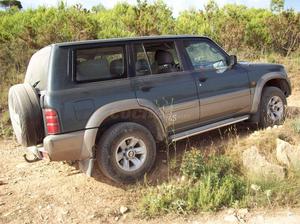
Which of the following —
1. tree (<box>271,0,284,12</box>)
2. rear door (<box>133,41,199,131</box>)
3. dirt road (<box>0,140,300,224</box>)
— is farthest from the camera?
tree (<box>271,0,284,12</box>)

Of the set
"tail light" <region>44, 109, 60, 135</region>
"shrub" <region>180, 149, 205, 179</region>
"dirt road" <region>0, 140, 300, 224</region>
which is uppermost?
"tail light" <region>44, 109, 60, 135</region>

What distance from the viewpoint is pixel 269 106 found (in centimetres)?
660

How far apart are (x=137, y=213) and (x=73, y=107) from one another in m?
1.40

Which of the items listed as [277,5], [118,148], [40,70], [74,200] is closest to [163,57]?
[118,148]

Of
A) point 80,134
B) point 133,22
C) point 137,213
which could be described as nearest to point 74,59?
point 80,134

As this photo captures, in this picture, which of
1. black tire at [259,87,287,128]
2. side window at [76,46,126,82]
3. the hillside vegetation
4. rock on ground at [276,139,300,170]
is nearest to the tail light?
side window at [76,46,126,82]

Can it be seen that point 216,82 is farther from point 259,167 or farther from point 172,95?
point 259,167

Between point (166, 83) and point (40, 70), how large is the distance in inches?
65.2

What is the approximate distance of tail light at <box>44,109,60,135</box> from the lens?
4.39 meters

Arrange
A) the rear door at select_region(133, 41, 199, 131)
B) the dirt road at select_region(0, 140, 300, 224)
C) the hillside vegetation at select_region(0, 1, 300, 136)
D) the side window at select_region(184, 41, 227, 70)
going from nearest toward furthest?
the dirt road at select_region(0, 140, 300, 224) < the rear door at select_region(133, 41, 199, 131) < the side window at select_region(184, 41, 227, 70) < the hillside vegetation at select_region(0, 1, 300, 136)

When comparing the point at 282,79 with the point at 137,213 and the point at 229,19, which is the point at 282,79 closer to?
the point at 137,213

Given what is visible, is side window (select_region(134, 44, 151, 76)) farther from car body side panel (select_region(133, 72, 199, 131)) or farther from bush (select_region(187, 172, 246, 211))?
bush (select_region(187, 172, 246, 211))

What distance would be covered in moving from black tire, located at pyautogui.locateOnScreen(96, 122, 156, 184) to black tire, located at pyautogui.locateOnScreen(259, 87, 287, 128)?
2368 millimetres

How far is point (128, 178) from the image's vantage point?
16.1 ft
